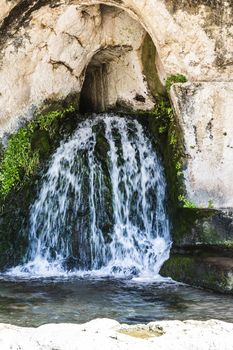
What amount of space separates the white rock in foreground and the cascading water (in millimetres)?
5248

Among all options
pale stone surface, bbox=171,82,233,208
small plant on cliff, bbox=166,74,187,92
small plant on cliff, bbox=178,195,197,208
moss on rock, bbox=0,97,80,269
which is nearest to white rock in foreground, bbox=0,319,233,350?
small plant on cliff, bbox=178,195,197,208

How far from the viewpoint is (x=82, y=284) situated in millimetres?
8023

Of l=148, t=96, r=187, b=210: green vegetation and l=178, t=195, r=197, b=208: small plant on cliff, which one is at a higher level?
l=148, t=96, r=187, b=210: green vegetation

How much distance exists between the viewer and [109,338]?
3252 millimetres

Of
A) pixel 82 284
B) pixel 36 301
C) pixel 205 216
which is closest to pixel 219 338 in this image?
pixel 36 301

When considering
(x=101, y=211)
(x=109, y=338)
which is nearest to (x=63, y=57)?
(x=101, y=211)

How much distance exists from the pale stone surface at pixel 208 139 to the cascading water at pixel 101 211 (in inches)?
28.2

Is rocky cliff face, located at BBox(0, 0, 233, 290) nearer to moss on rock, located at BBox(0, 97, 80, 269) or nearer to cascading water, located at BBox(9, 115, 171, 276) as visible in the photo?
moss on rock, located at BBox(0, 97, 80, 269)

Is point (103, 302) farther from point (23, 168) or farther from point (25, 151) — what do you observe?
point (25, 151)

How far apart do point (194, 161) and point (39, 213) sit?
262cm

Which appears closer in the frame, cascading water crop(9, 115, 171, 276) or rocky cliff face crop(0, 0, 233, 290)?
cascading water crop(9, 115, 171, 276)

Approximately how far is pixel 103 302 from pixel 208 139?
361 cm

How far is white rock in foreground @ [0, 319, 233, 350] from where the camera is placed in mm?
3150

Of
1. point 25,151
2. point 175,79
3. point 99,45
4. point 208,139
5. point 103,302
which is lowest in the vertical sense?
point 103,302
